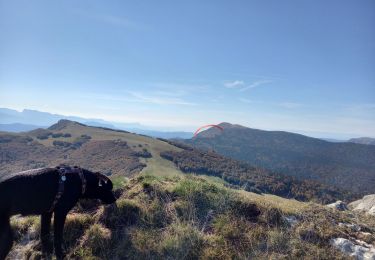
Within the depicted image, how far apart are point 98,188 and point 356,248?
15.9 feet

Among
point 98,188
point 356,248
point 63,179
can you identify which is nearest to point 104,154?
point 98,188

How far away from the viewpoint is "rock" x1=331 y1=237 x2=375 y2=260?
5.33 metres

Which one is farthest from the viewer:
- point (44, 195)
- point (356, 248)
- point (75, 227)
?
point (75, 227)

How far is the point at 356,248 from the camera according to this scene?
216 inches

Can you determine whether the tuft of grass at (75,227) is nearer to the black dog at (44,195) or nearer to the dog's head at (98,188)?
the black dog at (44,195)

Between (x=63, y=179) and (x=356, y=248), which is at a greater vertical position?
(x=63, y=179)

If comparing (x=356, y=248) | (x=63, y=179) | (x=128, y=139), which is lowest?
(x=128, y=139)

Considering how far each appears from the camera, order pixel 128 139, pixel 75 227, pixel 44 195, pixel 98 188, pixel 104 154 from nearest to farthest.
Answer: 1. pixel 44 195
2. pixel 75 227
3. pixel 98 188
4. pixel 104 154
5. pixel 128 139

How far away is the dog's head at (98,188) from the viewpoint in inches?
241

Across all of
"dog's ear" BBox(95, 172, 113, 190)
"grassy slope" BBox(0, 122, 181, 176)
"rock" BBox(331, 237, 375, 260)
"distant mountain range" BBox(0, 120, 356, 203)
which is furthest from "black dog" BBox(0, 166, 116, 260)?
"grassy slope" BBox(0, 122, 181, 176)

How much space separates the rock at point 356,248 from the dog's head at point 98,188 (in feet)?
14.0

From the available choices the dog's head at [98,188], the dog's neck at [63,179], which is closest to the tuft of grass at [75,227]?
the dog's head at [98,188]

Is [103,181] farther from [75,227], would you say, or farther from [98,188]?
[75,227]

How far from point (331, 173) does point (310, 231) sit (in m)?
181
